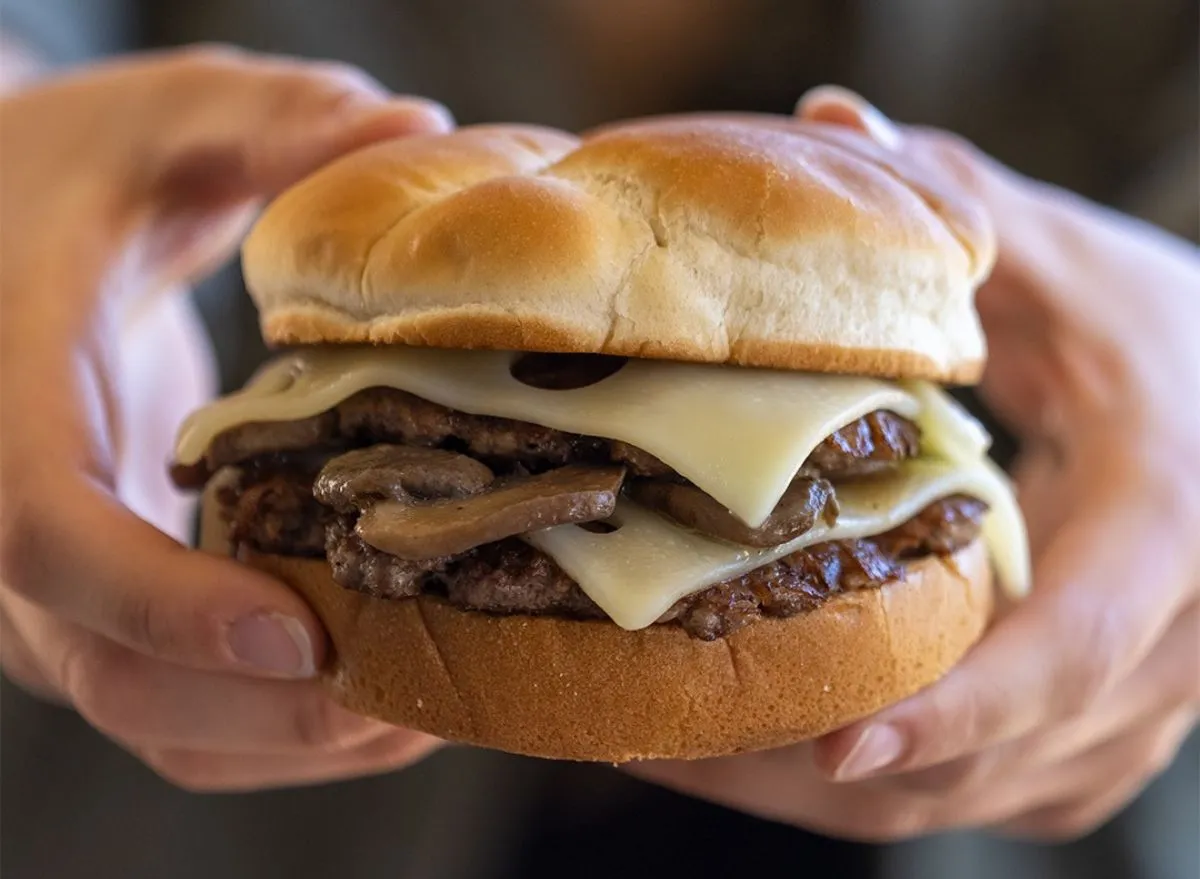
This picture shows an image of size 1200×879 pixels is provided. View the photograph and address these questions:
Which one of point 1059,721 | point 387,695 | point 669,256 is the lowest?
point 1059,721

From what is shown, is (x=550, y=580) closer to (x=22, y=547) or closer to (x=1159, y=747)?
(x=22, y=547)

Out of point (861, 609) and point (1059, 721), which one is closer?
point (861, 609)

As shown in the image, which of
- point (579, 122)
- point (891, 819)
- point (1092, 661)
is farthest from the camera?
point (579, 122)

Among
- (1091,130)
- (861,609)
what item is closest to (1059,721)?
(861,609)

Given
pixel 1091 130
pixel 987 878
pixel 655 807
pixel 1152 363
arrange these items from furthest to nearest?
pixel 1091 130
pixel 987 878
pixel 655 807
pixel 1152 363

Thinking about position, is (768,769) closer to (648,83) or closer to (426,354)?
(426,354)

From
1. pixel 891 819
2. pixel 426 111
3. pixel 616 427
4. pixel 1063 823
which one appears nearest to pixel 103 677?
pixel 616 427

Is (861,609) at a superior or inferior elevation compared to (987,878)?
superior
